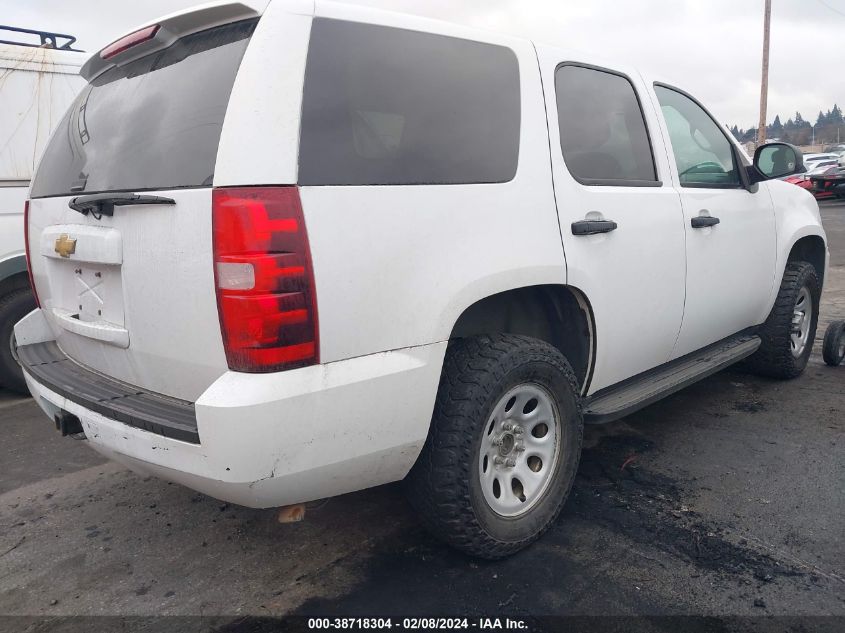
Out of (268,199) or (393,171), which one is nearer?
(268,199)

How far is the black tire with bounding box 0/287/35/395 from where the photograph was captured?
475cm

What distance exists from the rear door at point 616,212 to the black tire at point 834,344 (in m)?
2.27

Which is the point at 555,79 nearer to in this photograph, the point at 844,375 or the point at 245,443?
the point at 245,443

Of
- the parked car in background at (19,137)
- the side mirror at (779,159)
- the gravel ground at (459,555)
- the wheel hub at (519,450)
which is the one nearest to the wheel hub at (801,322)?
the side mirror at (779,159)

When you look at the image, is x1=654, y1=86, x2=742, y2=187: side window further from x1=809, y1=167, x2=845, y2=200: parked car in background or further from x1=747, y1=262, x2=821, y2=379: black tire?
x1=809, y1=167, x2=845, y2=200: parked car in background

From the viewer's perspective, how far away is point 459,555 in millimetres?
2611

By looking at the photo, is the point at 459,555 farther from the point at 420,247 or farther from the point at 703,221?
the point at 703,221

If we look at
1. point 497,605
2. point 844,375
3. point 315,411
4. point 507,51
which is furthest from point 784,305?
point 315,411

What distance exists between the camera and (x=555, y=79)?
2.83 m

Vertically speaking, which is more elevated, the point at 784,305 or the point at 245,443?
the point at 245,443

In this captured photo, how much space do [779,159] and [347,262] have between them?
3.42 metres

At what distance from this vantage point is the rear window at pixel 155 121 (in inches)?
81.4

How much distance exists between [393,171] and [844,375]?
167 inches

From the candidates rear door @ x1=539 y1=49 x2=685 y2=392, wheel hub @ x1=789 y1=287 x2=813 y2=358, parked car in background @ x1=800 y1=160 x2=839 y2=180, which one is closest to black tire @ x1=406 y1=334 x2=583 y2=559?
rear door @ x1=539 y1=49 x2=685 y2=392
